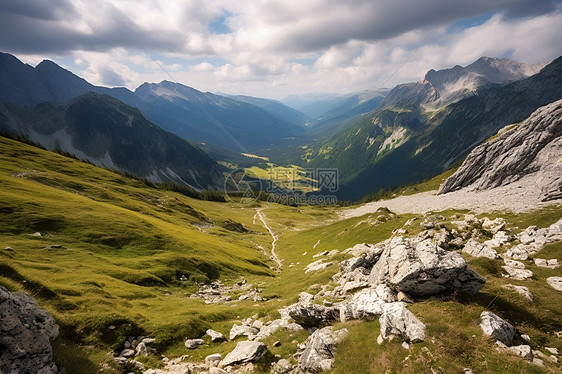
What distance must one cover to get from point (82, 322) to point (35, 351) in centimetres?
679

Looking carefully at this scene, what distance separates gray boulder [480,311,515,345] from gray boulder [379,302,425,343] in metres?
4.08

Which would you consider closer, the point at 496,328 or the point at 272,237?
the point at 496,328

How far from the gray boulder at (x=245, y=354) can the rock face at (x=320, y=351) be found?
3.51 metres

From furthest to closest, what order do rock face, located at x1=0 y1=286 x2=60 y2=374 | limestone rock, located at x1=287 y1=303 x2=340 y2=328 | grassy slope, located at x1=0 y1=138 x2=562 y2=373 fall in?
1. limestone rock, located at x1=287 y1=303 x2=340 y2=328
2. grassy slope, located at x1=0 y1=138 x2=562 y2=373
3. rock face, located at x1=0 y1=286 x2=60 y2=374

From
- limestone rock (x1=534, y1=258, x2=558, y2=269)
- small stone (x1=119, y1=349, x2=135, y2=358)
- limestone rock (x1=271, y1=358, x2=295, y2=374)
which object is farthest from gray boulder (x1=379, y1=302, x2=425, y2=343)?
limestone rock (x1=534, y1=258, x2=558, y2=269)

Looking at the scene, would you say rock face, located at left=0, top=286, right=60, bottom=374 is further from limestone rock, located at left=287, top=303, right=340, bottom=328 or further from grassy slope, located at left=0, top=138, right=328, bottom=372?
limestone rock, located at left=287, top=303, right=340, bottom=328

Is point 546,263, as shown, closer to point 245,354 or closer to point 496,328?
point 496,328

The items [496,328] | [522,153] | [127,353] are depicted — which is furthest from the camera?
[522,153]

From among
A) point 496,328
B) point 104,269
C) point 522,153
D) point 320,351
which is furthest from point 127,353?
point 522,153

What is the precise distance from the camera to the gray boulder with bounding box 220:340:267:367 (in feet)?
67.7

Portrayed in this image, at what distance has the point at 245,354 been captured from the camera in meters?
21.0

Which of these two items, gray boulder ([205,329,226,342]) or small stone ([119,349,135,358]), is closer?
small stone ([119,349,135,358])

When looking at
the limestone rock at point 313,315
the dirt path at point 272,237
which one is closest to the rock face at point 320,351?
the limestone rock at point 313,315

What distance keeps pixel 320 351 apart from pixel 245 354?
642cm
